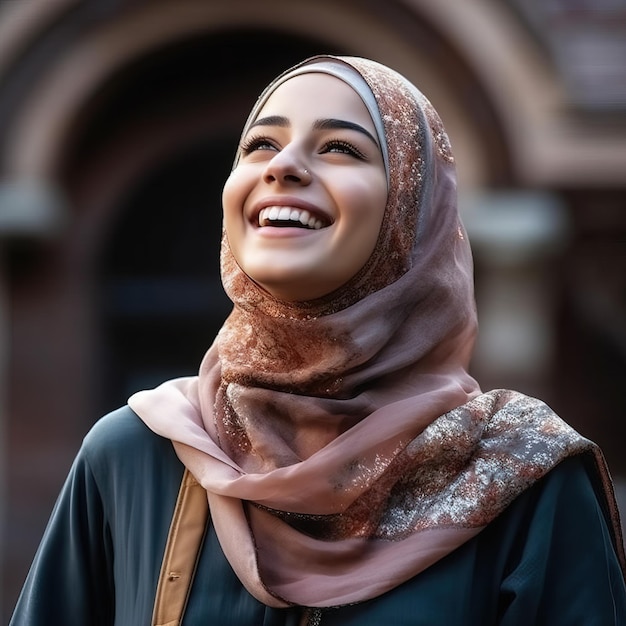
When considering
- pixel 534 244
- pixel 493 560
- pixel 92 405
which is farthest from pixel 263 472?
pixel 92 405

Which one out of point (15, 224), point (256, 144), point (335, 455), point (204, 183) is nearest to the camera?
point (335, 455)

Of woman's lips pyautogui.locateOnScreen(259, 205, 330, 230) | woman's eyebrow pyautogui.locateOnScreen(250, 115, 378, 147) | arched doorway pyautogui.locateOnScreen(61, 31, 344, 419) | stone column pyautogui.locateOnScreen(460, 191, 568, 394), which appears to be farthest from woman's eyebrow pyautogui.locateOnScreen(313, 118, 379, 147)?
arched doorway pyautogui.locateOnScreen(61, 31, 344, 419)

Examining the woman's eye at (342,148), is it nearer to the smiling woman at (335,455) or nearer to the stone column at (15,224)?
the smiling woman at (335,455)

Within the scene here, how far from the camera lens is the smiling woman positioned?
1.77 meters

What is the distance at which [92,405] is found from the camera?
6176 millimetres

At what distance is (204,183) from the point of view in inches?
259

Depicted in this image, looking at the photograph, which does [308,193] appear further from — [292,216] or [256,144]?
[256,144]

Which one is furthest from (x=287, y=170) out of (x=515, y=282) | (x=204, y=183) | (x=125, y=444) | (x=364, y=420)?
(x=204, y=183)

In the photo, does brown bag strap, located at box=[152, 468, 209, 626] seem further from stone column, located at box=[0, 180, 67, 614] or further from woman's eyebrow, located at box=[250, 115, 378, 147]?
stone column, located at box=[0, 180, 67, 614]

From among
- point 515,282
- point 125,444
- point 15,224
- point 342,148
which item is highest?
point 342,148

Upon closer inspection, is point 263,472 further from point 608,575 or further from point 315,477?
point 608,575

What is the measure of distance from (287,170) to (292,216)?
63 mm

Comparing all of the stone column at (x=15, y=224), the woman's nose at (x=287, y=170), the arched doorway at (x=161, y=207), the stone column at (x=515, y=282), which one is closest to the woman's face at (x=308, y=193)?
the woman's nose at (x=287, y=170)

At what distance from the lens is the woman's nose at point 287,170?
5.89ft
